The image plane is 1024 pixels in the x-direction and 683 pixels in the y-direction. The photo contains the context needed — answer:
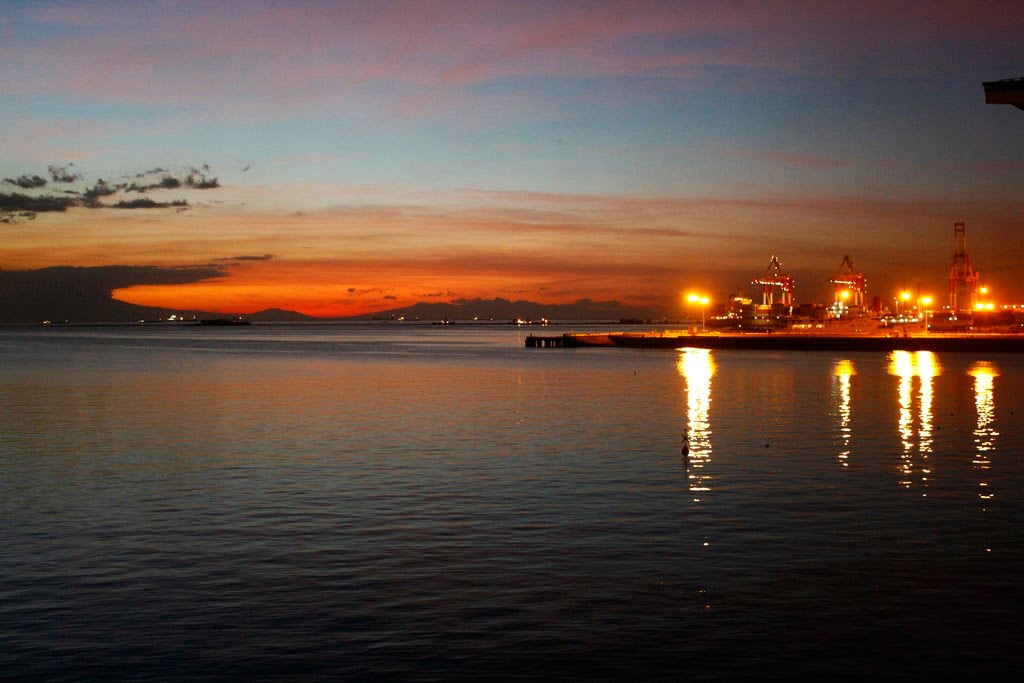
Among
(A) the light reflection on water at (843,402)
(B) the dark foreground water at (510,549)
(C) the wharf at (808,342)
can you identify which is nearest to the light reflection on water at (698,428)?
(B) the dark foreground water at (510,549)

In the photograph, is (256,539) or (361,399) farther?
(361,399)

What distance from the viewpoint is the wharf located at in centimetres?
13975

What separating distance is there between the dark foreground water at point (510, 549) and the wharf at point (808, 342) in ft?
338

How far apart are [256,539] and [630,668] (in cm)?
985

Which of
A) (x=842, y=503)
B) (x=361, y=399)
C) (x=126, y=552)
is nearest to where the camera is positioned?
(x=126, y=552)

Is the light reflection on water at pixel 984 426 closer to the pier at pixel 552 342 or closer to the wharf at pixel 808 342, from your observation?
the wharf at pixel 808 342

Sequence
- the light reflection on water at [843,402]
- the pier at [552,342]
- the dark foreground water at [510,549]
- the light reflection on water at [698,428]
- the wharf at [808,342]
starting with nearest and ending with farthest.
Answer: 1. the dark foreground water at [510,549]
2. the light reflection on water at [698,428]
3. the light reflection on water at [843,402]
4. the wharf at [808,342]
5. the pier at [552,342]

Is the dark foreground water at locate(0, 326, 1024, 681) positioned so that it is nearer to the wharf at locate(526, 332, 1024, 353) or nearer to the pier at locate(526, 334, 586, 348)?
the wharf at locate(526, 332, 1024, 353)

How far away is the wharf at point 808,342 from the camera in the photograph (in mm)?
139750

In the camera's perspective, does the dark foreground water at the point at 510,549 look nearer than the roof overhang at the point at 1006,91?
Yes

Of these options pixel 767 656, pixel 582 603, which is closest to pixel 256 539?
pixel 582 603

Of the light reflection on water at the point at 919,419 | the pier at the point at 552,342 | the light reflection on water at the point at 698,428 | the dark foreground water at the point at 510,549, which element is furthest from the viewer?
the pier at the point at 552,342

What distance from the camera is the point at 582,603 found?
1569 cm

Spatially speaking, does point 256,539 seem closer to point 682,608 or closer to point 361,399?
point 682,608
